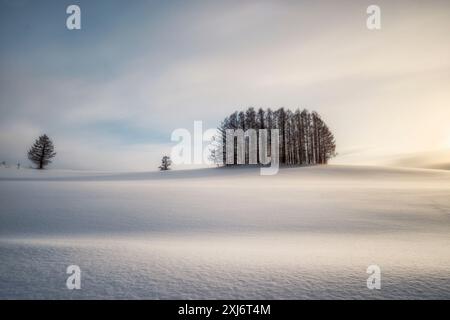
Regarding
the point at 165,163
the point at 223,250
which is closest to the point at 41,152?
the point at 165,163

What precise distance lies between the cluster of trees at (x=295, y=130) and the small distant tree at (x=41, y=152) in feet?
110

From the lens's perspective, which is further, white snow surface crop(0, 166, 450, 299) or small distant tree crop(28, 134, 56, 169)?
small distant tree crop(28, 134, 56, 169)

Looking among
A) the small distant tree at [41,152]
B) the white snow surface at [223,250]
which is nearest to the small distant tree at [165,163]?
the small distant tree at [41,152]

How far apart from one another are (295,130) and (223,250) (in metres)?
41.1

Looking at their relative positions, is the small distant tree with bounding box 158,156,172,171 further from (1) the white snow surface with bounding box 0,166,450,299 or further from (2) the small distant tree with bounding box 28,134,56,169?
(1) the white snow surface with bounding box 0,166,450,299

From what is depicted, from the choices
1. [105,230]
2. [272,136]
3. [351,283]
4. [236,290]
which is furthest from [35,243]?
[272,136]

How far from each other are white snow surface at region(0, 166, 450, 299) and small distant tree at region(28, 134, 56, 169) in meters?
45.0

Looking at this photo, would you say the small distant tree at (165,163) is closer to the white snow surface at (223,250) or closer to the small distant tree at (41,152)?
the small distant tree at (41,152)

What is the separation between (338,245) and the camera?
18.8ft

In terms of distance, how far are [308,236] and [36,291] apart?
567 centimetres

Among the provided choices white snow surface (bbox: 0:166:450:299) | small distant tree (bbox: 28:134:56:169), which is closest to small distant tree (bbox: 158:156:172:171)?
small distant tree (bbox: 28:134:56:169)

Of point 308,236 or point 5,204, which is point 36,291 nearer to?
point 308,236

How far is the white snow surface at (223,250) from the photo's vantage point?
3348mm

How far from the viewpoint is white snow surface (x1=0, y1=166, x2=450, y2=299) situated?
3348 mm
